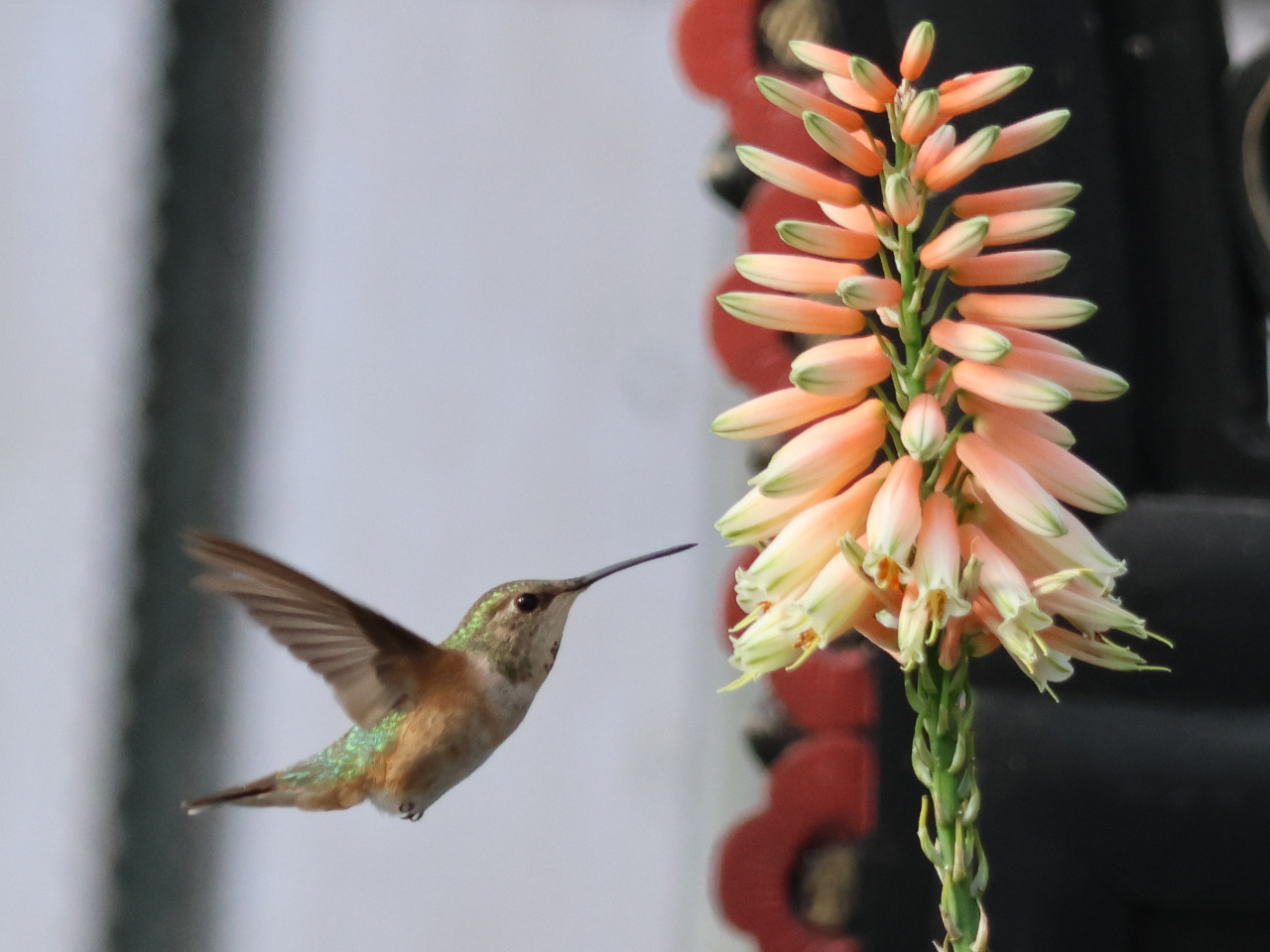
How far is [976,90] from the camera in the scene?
36 centimetres

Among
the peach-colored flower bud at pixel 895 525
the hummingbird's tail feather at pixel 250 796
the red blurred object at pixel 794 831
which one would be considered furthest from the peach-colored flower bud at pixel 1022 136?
the red blurred object at pixel 794 831

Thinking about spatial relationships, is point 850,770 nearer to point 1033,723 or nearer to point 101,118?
point 1033,723

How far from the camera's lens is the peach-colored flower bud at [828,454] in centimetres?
36

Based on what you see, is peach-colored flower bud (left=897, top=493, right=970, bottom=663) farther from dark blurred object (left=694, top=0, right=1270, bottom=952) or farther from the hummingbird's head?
dark blurred object (left=694, top=0, right=1270, bottom=952)

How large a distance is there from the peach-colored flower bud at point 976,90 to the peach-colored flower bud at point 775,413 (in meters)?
0.10

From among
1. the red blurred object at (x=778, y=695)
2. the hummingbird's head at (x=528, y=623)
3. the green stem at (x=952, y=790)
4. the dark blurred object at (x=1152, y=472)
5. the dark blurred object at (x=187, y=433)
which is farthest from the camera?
the dark blurred object at (x=187, y=433)

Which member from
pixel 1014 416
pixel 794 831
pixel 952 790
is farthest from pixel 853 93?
pixel 794 831

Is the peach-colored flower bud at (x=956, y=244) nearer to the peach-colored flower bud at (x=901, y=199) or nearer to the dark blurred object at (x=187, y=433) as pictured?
the peach-colored flower bud at (x=901, y=199)

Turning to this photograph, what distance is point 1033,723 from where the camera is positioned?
0.74 meters

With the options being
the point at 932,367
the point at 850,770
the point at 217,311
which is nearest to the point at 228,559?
the point at 932,367

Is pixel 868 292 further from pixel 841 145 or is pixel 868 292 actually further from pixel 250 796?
pixel 250 796

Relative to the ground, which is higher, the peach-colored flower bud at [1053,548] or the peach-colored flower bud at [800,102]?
the peach-colored flower bud at [800,102]

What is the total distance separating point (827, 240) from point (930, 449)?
0.08 meters

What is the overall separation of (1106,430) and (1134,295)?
97 mm
